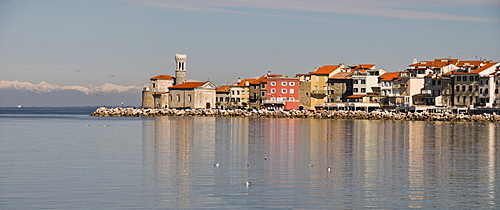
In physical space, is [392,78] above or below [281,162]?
above

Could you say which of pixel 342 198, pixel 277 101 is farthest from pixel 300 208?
pixel 277 101

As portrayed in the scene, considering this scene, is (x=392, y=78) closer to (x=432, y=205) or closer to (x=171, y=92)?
(x=171, y=92)

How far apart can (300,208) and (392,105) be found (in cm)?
7511

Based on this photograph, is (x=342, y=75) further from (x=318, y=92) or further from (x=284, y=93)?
(x=284, y=93)

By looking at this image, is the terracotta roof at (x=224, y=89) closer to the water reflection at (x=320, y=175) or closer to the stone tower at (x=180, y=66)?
the stone tower at (x=180, y=66)

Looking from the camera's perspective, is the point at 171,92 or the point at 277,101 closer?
the point at 277,101

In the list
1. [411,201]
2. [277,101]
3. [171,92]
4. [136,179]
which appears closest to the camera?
[411,201]

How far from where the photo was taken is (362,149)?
3319 cm

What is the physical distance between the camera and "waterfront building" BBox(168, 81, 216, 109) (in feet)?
354

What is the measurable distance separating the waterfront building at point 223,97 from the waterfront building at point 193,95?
189cm

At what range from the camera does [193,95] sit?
107812mm

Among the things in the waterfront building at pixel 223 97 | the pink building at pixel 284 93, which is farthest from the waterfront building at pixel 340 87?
the waterfront building at pixel 223 97

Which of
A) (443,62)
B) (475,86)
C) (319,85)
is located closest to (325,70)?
(319,85)

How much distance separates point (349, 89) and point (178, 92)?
2799 cm
